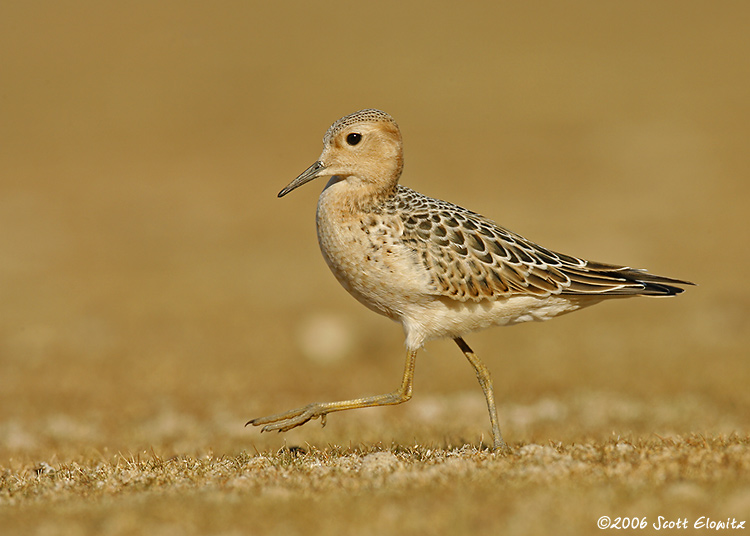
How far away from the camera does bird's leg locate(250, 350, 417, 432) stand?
26.5ft

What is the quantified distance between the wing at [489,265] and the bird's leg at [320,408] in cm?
89

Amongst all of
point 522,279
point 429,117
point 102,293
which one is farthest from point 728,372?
point 429,117

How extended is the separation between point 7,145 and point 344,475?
2812 centimetres

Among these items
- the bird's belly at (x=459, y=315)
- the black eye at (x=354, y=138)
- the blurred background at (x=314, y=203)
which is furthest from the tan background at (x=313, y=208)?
the black eye at (x=354, y=138)

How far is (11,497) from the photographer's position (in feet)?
22.8

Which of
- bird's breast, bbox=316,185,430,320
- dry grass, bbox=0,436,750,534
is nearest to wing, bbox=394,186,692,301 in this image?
bird's breast, bbox=316,185,430,320

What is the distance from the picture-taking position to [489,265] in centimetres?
815

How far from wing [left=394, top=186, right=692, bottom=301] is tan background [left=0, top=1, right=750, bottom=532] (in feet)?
5.31

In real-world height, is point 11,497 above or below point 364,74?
below

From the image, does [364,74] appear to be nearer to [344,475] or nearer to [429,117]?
[429,117]

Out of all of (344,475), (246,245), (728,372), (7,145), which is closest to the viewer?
(344,475)

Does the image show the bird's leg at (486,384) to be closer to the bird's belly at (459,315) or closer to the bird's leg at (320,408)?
the bird's belly at (459,315)

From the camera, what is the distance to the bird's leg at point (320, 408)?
8078 millimetres

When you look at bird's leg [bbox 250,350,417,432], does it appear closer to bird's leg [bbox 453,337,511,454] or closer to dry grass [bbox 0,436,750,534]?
dry grass [bbox 0,436,750,534]
